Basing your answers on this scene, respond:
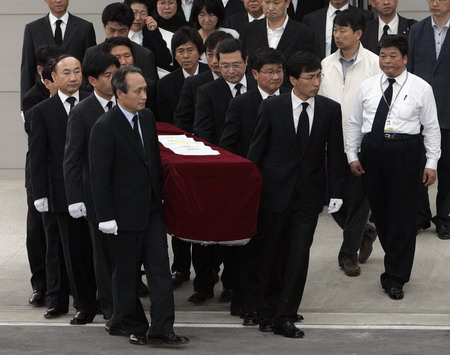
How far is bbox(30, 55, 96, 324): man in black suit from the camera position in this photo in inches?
377

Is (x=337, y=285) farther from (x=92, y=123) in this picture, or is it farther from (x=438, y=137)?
(x=92, y=123)

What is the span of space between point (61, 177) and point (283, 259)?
183 centimetres

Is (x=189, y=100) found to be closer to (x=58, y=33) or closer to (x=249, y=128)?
(x=249, y=128)

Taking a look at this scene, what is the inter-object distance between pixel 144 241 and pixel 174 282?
5.64 feet

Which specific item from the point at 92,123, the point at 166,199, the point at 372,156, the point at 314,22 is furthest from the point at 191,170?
the point at 314,22

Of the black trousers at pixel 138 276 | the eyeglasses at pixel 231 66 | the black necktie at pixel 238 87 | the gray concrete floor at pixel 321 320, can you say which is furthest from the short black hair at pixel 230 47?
the gray concrete floor at pixel 321 320

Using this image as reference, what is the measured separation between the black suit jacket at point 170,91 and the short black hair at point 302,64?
1922 millimetres

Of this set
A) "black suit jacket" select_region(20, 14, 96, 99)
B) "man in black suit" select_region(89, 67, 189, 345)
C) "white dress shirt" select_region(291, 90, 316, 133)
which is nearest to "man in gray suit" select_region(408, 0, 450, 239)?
"white dress shirt" select_region(291, 90, 316, 133)

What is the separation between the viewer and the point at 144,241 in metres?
9.02

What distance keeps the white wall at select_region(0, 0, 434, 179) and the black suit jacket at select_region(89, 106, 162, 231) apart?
6087 mm

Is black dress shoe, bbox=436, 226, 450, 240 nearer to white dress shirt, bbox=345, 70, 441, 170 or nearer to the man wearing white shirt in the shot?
the man wearing white shirt

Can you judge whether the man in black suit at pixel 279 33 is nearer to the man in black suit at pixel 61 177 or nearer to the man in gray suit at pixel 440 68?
the man in gray suit at pixel 440 68

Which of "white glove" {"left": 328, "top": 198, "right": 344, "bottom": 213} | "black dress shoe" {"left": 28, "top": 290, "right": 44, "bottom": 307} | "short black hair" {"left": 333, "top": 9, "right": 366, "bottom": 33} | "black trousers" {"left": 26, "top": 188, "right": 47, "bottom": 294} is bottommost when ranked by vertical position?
"black dress shoe" {"left": 28, "top": 290, "right": 44, "bottom": 307}

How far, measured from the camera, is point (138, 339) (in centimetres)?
898
